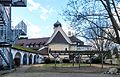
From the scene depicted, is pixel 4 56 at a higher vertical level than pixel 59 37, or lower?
lower

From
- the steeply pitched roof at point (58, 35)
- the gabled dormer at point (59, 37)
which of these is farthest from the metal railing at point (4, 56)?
the steeply pitched roof at point (58, 35)

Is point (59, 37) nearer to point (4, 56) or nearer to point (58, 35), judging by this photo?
point (58, 35)

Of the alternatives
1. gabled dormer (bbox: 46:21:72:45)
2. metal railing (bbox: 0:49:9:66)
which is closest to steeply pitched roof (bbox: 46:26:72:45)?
gabled dormer (bbox: 46:21:72:45)

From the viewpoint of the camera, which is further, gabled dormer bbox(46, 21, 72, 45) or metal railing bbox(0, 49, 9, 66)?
gabled dormer bbox(46, 21, 72, 45)

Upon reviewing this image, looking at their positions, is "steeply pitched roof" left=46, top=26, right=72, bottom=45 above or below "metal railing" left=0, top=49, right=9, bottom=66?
above

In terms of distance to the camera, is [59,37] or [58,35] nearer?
[59,37]

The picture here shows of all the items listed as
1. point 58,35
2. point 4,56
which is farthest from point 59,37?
point 4,56

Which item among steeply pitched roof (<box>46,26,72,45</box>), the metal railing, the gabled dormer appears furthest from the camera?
steeply pitched roof (<box>46,26,72,45</box>)

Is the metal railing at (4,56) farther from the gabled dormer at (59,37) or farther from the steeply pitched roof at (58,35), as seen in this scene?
the steeply pitched roof at (58,35)

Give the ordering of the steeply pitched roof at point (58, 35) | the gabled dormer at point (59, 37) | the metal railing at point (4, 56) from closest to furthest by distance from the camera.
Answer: the metal railing at point (4, 56), the gabled dormer at point (59, 37), the steeply pitched roof at point (58, 35)

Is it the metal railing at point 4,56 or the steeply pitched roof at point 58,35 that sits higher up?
the steeply pitched roof at point 58,35

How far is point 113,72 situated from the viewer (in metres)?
32.5

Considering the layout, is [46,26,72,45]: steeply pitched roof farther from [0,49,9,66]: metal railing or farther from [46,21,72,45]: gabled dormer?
[0,49,9,66]: metal railing

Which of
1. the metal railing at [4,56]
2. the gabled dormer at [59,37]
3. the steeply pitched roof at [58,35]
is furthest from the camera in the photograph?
the steeply pitched roof at [58,35]
